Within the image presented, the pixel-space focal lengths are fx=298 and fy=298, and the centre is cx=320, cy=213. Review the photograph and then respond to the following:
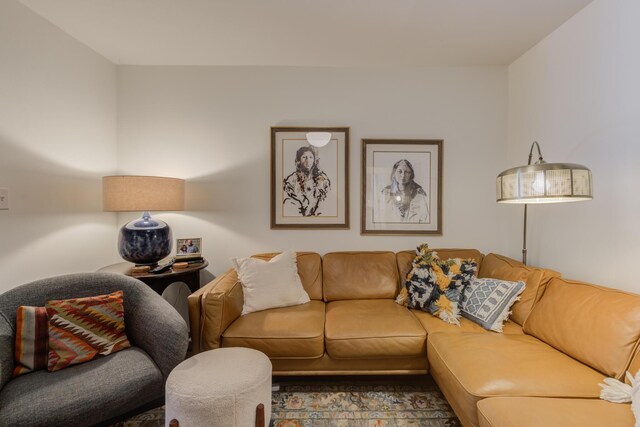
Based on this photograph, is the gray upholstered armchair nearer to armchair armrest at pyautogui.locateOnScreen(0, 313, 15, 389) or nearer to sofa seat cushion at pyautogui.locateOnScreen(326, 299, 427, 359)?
armchair armrest at pyautogui.locateOnScreen(0, 313, 15, 389)

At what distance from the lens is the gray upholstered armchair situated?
1244mm

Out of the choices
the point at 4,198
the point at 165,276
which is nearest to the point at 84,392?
the point at 165,276

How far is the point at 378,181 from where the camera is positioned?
277 centimetres

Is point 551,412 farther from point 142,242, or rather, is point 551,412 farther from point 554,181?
point 142,242

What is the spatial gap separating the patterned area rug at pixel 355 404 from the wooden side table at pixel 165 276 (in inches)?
31.1

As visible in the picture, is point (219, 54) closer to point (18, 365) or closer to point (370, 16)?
point (370, 16)

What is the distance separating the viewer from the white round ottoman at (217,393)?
51.4 inches

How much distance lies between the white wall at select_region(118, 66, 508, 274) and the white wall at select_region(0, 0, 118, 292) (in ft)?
0.94

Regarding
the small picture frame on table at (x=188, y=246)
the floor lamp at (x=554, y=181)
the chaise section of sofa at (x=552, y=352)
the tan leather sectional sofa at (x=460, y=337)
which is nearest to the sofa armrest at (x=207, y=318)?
the tan leather sectional sofa at (x=460, y=337)

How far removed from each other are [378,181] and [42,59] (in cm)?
262

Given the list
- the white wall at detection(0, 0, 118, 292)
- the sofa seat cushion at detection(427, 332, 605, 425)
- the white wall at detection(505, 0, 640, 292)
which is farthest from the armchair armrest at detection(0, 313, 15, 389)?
the white wall at detection(505, 0, 640, 292)

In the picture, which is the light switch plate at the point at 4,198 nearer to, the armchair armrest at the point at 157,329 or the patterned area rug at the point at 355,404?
the armchair armrest at the point at 157,329

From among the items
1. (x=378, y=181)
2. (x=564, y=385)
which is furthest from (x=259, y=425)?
(x=378, y=181)

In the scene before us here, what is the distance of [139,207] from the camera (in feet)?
7.02
